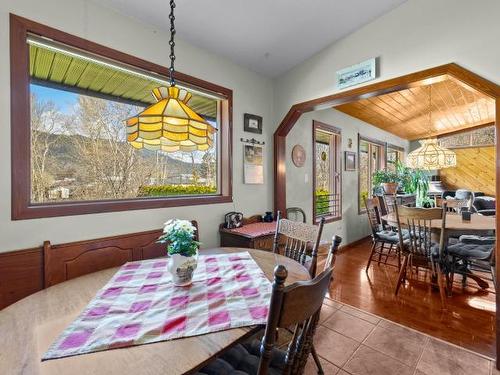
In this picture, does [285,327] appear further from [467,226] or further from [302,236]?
[467,226]

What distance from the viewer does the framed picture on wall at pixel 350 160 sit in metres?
4.55

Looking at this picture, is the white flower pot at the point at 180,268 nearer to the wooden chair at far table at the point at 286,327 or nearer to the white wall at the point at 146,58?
the wooden chair at far table at the point at 286,327

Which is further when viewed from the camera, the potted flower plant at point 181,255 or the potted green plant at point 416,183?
→ the potted green plant at point 416,183

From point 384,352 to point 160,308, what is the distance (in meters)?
1.68

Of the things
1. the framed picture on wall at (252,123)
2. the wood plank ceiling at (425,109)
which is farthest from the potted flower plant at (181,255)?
the wood plank ceiling at (425,109)

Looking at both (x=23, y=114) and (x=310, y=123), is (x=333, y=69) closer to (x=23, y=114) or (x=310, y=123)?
(x=310, y=123)

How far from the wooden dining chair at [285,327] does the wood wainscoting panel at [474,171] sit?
7.89 m

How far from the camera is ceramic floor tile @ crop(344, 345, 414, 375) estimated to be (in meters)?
1.65

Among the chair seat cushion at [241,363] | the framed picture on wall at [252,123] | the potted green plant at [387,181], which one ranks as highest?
the framed picture on wall at [252,123]

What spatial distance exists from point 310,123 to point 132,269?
10.7 ft

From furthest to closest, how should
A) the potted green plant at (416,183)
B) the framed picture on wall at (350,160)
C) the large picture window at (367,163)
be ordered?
the large picture window at (367,163), the framed picture on wall at (350,160), the potted green plant at (416,183)

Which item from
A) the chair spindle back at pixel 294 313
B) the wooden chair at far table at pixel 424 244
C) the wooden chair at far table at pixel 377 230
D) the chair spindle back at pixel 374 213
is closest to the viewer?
the chair spindle back at pixel 294 313

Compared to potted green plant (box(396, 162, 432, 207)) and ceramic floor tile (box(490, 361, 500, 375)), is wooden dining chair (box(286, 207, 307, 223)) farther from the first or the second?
ceramic floor tile (box(490, 361, 500, 375))

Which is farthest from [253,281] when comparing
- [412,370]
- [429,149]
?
[429,149]
